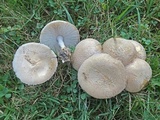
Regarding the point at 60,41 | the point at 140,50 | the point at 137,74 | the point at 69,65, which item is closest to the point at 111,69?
the point at 137,74

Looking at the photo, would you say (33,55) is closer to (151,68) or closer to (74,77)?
(74,77)

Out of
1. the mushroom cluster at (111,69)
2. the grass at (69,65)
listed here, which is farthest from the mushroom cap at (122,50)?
the grass at (69,65)

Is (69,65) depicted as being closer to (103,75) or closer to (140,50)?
(103,75)

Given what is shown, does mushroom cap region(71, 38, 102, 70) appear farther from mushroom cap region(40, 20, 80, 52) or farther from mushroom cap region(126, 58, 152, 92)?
mushroom cap region(126, 58, 152, 92)

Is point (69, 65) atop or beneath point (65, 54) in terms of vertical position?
beneath

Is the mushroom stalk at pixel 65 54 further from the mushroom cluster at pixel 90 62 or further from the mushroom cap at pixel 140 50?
the mushroom cap at pixel 140 50
